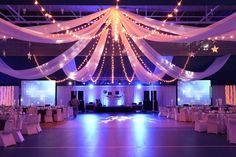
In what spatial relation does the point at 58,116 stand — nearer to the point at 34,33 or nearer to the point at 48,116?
the point at 48,116

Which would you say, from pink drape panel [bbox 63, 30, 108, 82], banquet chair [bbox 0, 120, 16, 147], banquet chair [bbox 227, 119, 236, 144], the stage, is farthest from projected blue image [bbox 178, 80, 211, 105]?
banquet chair [bbox 0, 120, 16, 147]

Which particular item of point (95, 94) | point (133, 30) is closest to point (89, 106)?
point (95, 94)

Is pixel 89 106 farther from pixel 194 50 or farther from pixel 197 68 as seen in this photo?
pixel 194 50

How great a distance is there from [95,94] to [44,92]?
439cm

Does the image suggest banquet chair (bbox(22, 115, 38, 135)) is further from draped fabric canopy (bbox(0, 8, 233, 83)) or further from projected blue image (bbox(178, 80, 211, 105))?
projected blue image (bbox(178, 80, 211, 105))

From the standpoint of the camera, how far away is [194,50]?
50.0 ft

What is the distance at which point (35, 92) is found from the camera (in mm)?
23234

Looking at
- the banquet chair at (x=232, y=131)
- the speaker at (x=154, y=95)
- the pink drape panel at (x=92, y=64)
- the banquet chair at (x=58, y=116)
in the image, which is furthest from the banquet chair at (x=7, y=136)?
the speaker at (x=154, y=95)

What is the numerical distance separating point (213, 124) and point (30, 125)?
5.63m

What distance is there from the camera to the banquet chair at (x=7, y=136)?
8562 millimetres

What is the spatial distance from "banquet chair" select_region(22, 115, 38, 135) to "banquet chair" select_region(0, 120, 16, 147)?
1.79 meters

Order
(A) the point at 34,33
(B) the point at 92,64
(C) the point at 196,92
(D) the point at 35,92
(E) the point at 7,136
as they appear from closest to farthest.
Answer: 1. (A) the point at 34,33
2. (E) the point at 7,136
3. (B) the point at 92,64
4. (D) the point at 35,92
5. (C) the point at 196,92

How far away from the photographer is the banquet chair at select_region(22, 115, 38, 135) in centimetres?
1109

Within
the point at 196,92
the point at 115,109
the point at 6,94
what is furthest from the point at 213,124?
the point at 6,94
